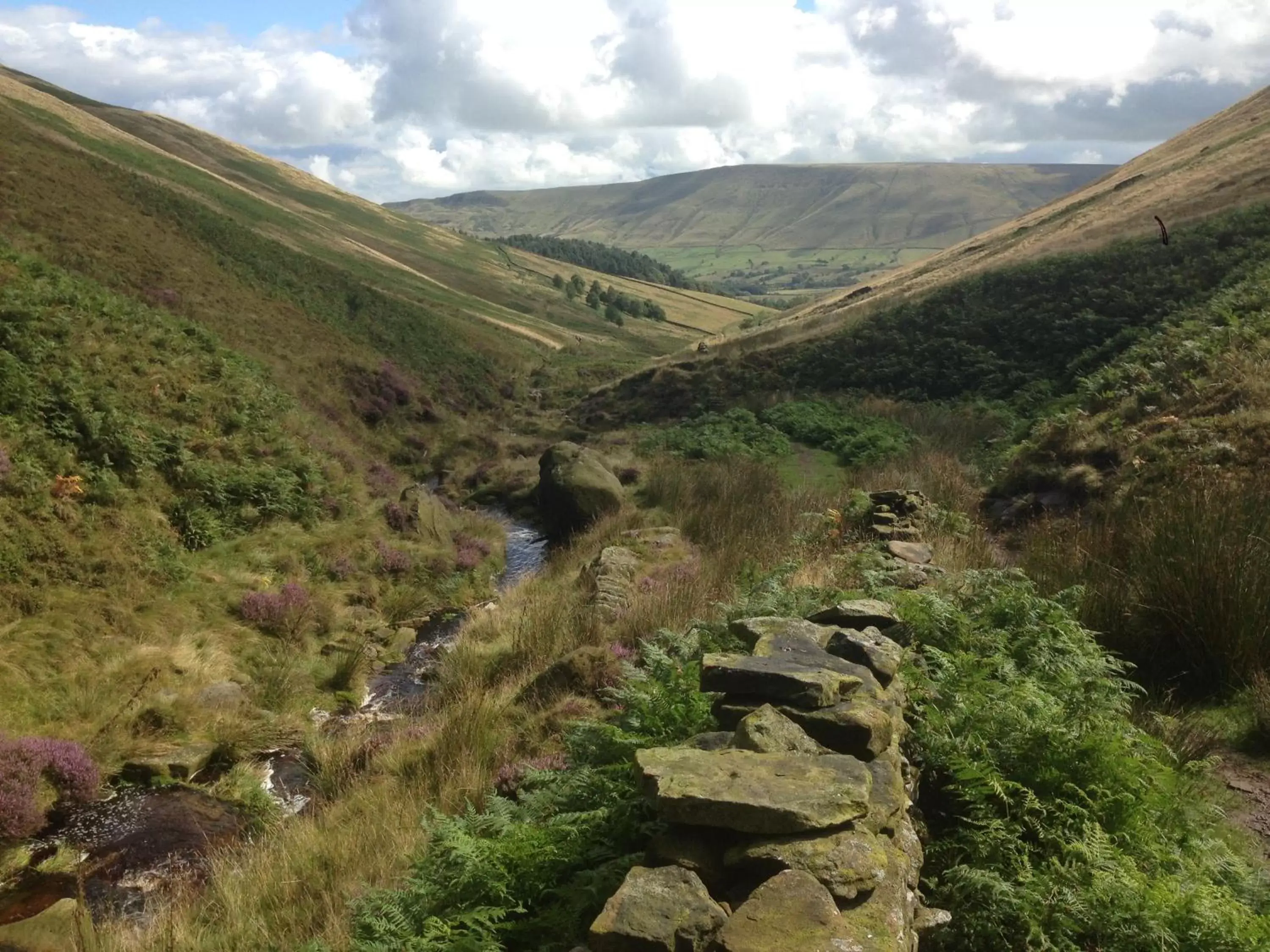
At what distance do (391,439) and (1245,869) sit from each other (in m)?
25.9

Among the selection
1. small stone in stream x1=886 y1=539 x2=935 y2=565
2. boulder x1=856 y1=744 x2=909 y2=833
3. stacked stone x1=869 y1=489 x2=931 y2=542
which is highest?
boulder x1=856 y1=744 x2=909 y2=833

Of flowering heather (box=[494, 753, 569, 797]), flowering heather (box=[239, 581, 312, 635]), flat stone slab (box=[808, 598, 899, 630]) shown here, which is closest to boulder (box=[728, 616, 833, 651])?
flat stone slab (box=[808, 598, 899, 630])

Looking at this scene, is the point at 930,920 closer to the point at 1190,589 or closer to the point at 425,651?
the point at 1190,589

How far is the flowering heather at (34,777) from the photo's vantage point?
26.5ft

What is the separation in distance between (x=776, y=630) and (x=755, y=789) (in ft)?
7.65

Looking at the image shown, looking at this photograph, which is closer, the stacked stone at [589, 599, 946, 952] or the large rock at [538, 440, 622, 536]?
the stacked stone at [589, 599, 946, 952]

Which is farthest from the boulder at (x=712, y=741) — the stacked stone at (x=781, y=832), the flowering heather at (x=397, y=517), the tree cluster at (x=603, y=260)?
the tree cluster at (x=603, y=260)

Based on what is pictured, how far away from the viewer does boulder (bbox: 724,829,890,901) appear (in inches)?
125

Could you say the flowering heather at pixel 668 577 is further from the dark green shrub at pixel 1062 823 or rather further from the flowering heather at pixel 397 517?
the flowering heather at pixel 397 517

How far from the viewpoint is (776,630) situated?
5.74 meters

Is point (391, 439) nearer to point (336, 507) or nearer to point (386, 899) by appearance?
point (336, 507)

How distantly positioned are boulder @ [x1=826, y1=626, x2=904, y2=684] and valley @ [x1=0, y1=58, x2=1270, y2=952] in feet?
0.10

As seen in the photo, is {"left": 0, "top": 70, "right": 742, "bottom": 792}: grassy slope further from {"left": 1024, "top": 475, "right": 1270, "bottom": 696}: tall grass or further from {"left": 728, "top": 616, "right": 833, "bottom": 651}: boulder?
{"left": 1024, "top": 475, "right": 1270, "bottom": 696}: tall grass

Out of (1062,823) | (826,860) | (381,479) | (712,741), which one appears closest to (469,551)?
(381,479)
